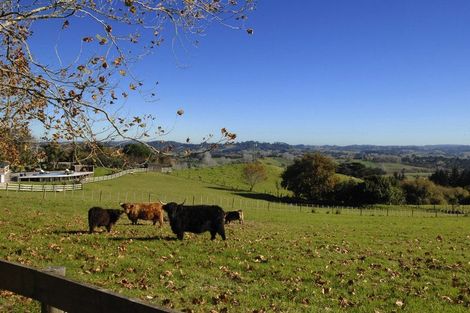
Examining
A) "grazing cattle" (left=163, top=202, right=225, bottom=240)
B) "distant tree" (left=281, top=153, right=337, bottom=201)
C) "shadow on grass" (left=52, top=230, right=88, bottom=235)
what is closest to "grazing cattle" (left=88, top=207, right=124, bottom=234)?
"shadow on grass" (left=52, top=230, right=88, bottom=235)

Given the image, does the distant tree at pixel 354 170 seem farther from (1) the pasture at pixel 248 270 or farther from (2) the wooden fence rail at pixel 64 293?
(2) the wooden fence rail at pixel 64 293

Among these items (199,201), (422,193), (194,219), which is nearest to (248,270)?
(194,219)

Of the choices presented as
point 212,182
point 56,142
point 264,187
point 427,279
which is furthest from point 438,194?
point 56,142

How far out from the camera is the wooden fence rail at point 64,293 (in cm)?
381

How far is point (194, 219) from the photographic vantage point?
17.0m

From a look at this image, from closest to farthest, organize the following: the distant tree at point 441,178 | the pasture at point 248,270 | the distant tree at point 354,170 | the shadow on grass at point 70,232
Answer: the pasture at point 248,270 < the shadow on grass at point 70,232 < the distant tree at point 441,178 < the distant tree at point 354,170

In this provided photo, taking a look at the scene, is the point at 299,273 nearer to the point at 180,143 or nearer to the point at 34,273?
the point at 180,143

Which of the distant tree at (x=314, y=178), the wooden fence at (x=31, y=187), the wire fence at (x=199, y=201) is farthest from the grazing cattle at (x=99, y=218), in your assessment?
the distant tree at (x=314, y=178)

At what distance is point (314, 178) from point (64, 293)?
87170 millimetres

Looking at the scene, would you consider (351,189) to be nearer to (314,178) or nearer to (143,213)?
(314,178)

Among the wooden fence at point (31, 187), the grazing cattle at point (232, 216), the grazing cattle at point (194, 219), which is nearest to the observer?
the grazing cattle at point (194, 219)

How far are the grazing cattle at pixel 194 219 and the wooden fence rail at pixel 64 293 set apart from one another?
11.9m

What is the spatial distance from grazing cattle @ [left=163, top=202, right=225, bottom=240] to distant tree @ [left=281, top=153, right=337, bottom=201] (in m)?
73.9

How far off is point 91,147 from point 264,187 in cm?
10672
